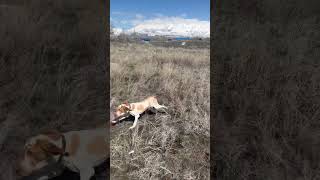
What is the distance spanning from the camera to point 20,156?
1901 millimetres

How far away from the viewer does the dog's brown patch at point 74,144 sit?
1.84m

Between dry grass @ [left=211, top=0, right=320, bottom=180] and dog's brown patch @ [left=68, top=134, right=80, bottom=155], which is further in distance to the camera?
dry grass @ [left=211, top=0, right=320, bottom=180]

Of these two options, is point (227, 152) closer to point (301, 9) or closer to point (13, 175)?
point (13, 175)

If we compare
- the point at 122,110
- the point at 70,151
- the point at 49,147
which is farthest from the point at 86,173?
the point at 122,110

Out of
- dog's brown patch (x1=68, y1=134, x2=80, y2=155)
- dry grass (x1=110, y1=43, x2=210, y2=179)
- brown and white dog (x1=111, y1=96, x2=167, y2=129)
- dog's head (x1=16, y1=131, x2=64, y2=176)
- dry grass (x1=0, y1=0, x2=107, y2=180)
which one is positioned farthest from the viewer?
brown and white dog (x1=111, y1=96, x2=167, y2=129)

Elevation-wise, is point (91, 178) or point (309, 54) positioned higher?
point (309, 54)

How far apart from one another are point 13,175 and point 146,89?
231cm

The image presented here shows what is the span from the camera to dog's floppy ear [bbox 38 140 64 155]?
1729mm

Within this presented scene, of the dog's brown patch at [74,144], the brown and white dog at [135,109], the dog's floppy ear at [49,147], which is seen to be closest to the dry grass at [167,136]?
the brown and white dog at [135,109]

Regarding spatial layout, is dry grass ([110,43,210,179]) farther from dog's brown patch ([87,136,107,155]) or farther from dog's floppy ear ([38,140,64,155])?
dog's floppy ear ([38,140,64,155])

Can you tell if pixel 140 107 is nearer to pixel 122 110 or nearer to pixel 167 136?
pixel 122 110

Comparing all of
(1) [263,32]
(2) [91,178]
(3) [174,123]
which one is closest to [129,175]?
(2) [91,178]

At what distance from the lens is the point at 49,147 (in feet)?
5.72

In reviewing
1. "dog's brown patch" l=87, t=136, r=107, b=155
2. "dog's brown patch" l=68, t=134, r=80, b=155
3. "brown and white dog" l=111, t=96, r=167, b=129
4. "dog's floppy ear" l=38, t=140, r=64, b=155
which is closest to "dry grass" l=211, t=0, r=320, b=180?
"brown and white dog" l=111, t=96, r=167, b=129
